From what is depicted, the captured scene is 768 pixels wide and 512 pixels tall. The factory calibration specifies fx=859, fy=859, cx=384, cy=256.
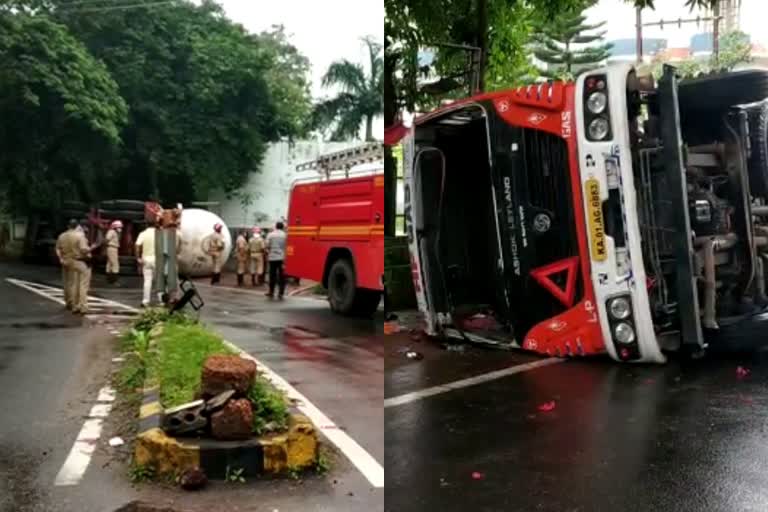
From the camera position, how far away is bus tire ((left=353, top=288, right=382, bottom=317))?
11180 millimetres

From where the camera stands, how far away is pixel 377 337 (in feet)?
31.4

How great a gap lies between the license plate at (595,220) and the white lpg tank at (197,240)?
6.96 m

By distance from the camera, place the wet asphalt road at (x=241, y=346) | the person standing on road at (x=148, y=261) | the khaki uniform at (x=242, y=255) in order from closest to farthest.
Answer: the wet asphalt road at (x=241, y=346) < the person standing on road at (x=148, y=261) < the khaki uniform at (x=242, y=255)

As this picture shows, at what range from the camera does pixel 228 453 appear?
4.14m

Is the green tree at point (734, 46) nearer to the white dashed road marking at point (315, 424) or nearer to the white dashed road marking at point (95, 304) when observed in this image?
the white dashed road marking at point (95, 304)

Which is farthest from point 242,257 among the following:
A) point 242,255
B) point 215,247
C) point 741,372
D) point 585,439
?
point 585,439

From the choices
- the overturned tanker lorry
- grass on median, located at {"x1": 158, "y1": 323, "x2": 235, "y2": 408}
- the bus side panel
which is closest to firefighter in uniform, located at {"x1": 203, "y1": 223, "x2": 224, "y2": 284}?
the bus side panel

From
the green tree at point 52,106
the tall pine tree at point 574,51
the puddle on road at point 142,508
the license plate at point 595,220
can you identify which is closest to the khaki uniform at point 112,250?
the green tree at point 52,106

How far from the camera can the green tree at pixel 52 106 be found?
1202cm

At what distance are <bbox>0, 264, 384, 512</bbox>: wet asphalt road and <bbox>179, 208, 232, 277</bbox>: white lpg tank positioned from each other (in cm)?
49

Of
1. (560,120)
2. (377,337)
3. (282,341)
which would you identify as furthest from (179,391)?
(377,337)

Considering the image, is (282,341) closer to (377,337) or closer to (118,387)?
(377,337)

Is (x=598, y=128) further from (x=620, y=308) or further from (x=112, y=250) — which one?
(x=112, y=250)

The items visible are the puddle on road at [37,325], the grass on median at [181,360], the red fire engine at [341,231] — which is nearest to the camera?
the grass on median at [181,360]
